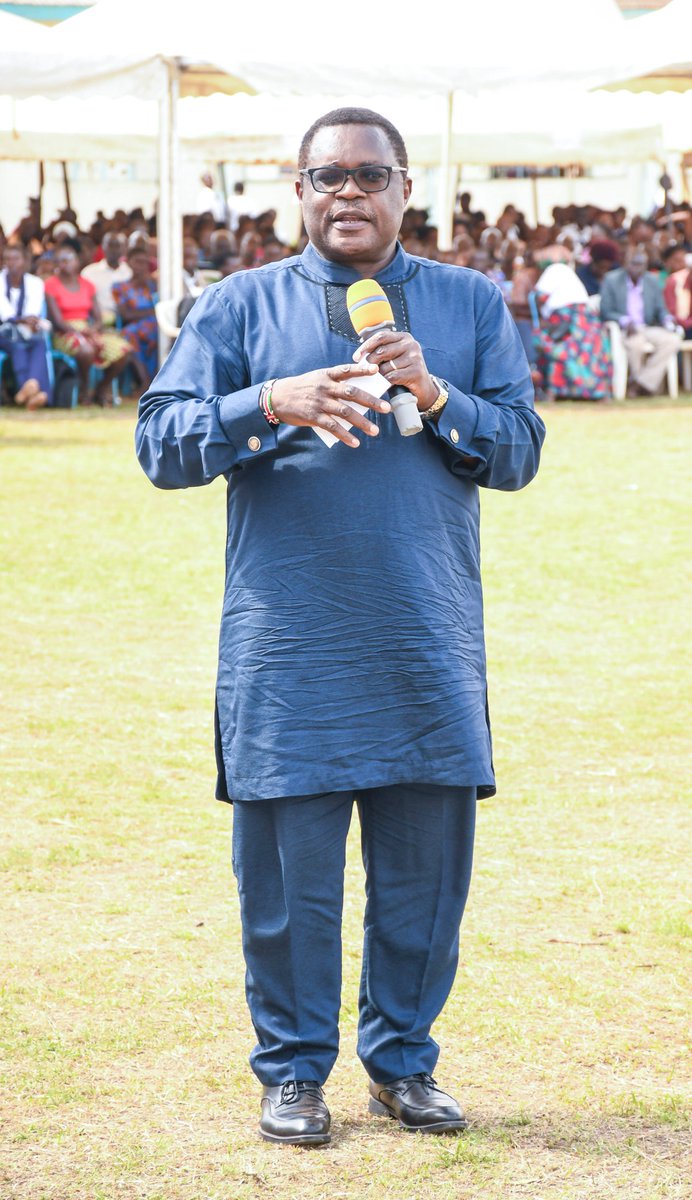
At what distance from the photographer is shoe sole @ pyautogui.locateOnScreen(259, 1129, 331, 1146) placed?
318cm

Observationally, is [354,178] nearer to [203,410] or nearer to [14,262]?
[203,410]

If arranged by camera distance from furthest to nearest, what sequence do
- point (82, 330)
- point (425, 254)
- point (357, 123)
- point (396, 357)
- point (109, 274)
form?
point (425, 254), point (109, 274), point (82, 330), point (357, 123), point (396, 357)

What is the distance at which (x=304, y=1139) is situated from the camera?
10.4 feet

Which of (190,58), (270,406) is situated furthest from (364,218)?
(190,58)

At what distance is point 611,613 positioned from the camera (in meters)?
8.27

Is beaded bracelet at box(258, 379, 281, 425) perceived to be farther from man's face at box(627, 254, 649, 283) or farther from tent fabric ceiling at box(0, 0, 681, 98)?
man's face at box(627, 254, 649, 283)

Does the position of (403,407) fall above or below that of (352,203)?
below

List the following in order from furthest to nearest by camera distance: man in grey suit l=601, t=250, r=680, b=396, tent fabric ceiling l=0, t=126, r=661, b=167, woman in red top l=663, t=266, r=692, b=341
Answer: tent fabric ceiling l=0, t=126, r=661, b=167, woman in red top l=663, t=266, r=692, b=341, man in grey suit l=601, t=250, r=680, b=396

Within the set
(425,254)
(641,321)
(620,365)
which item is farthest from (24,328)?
(641,321)

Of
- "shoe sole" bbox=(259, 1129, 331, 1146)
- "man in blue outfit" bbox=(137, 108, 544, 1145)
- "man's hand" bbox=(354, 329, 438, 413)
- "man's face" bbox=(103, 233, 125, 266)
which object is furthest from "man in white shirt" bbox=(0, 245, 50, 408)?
"man's hand" bbox=(354, 329, 438, 413)

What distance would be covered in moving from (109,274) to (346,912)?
13715 mm

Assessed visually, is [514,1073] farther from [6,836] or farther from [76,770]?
[76,770]

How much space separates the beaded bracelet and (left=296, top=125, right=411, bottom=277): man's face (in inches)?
11.7

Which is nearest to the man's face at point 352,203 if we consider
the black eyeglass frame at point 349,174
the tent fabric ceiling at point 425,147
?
the black eyeglass frame at point 349,174
